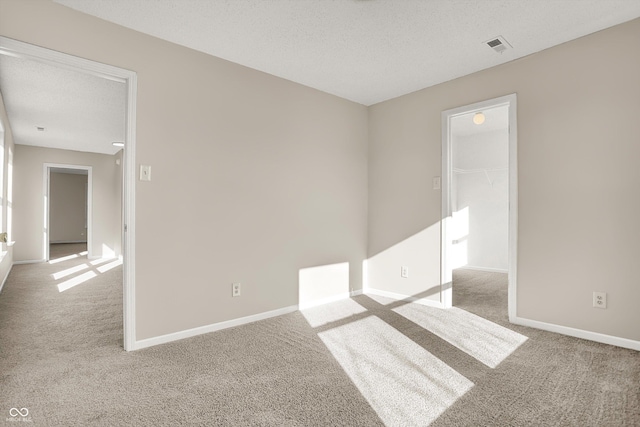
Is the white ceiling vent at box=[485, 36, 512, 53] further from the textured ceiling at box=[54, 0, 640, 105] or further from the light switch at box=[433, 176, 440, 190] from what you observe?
the light switch at box=[433, 176, 440, 190]

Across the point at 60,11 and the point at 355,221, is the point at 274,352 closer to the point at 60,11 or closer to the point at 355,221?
the point at 355,221

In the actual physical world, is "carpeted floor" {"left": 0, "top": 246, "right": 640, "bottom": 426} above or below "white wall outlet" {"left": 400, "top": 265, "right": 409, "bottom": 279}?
below

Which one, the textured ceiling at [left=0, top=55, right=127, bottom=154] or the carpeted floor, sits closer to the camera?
the carpeted floor

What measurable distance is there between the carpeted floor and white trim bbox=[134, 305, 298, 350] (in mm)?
93

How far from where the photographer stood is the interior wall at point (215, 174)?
2486 mm

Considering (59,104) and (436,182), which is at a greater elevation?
(59,104)

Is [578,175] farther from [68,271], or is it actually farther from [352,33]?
[68,271]

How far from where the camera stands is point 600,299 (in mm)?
2555

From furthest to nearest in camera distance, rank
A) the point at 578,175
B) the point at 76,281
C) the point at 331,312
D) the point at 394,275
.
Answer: the point at 76,281, the point at 394,275, the point at 331,312, the point at 578,175

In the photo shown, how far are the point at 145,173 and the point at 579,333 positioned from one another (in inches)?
142

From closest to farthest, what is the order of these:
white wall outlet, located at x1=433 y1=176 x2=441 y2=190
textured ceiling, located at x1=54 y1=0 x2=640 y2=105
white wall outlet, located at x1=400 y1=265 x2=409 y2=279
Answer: textured ceiling, located at x1=54 y1=0 x2=640 y2=105
white wall outlet, located at x1=433 y1=176 x2=441 y2=190
white wall outlet, located at x1=400 y1=265 x2=409 y2=279

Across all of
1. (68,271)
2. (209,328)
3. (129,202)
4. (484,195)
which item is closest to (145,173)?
(129,202)

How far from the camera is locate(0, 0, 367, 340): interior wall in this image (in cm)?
249

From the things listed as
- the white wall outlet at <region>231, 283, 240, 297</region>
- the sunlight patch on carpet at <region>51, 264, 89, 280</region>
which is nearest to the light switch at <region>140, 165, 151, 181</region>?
the white wall outlet at <region>231, 283, 240, 297</region>
